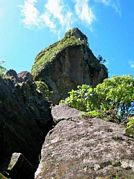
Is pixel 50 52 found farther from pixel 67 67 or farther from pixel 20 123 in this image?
pixel 20 123

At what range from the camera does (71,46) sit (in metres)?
55.2

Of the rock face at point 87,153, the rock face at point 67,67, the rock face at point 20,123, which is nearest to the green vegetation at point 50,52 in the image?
the rock face at point 67,67

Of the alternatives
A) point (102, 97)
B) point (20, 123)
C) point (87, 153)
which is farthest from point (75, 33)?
point (87, 153)

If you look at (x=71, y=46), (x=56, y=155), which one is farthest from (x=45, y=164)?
(x=71, y=46)

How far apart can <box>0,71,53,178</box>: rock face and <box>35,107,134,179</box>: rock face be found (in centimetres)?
173

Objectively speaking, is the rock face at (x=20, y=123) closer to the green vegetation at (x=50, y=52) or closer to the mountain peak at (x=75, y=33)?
the green vegetation at (x=50, y=52)

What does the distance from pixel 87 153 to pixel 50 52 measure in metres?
47.8

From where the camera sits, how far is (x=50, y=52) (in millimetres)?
55312

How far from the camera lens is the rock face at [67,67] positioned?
50.8 metres

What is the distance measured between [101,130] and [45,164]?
5.94 ft

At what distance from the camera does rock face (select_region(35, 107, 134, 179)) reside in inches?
289

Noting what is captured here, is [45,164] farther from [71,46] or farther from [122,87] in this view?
[71,46]

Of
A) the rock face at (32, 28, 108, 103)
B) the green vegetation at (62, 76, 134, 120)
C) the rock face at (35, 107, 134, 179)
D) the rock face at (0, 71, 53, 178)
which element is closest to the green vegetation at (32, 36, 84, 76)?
the rock face at (32, 28, 108, 103)

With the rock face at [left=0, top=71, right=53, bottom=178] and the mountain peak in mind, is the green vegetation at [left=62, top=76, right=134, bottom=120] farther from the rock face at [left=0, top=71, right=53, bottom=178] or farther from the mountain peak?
the mountain peak
